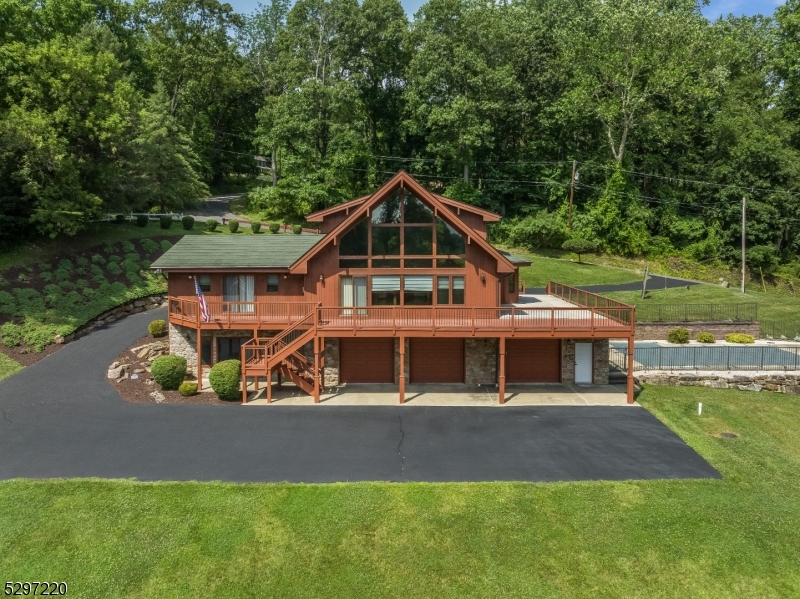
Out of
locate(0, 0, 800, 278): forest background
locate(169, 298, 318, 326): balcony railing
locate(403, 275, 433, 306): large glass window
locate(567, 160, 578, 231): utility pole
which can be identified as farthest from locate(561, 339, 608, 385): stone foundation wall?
locate(567, 160, 578, 231): utility pole

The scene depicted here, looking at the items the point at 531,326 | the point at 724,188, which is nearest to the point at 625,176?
the point at 724,188

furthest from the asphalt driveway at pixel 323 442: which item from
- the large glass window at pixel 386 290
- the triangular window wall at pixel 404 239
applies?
the triangular window wall at pixel 404 239

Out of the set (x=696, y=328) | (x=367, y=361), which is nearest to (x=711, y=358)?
(x=696, y=328)

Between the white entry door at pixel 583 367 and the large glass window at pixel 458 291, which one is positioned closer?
the large glass window at pixel 458 291

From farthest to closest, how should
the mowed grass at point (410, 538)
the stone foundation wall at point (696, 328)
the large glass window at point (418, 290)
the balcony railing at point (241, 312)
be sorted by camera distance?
the stone foundation wall at point (696, 328) < the balcony railing at point (241, 312) < the large glass window at point (418, 290) < the mowed grass at point (410, 538)

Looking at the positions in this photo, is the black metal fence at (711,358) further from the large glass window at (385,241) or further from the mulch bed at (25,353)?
the mulch bed at (25,353)

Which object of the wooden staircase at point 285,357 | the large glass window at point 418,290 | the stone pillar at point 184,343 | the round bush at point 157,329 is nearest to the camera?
the wooden staircase at point 285,357

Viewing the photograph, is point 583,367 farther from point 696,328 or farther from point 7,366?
point 7,366

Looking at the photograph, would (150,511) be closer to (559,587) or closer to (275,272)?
(559,587)

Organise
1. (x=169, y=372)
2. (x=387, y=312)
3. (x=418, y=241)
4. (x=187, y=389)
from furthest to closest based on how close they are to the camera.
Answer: (x=418, y=241) → (x=387, y=312) → (x=169, y=372) → (x=187, y=389)
